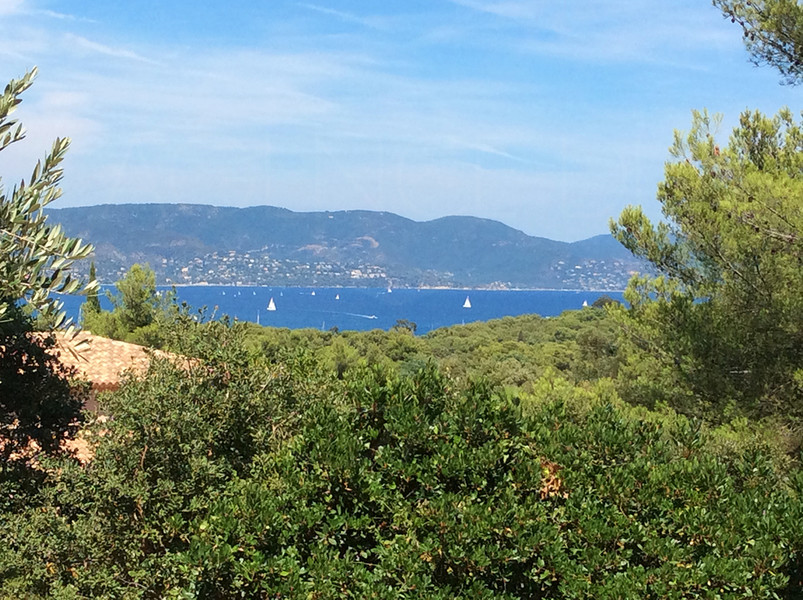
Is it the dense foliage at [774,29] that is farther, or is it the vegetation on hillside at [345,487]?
the dense foliage at [774,29]

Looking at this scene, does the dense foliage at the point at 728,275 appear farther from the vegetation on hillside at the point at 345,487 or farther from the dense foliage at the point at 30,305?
the dense foliage at the point at 30,305

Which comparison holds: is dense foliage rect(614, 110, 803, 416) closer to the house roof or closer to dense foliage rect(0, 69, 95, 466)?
dense foliage rect(0, 69, 95, 466)

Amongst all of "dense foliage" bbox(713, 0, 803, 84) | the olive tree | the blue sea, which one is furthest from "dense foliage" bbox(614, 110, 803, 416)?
the blue sea

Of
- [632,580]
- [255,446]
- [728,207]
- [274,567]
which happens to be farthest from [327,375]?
[728,207]

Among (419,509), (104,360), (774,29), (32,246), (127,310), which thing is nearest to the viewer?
(419,509)

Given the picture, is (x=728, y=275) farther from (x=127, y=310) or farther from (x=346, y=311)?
(x=346, y=311)

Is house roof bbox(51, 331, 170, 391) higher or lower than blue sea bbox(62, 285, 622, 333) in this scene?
higher

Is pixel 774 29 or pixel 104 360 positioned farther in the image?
pixel 104 360

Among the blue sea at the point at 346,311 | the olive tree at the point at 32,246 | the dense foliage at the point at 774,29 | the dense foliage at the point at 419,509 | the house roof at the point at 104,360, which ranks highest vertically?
the dense foliage at the point at 774,29

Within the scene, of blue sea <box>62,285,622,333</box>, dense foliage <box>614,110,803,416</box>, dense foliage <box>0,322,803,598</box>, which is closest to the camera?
dense foliage <box>0,322,803,598</box>

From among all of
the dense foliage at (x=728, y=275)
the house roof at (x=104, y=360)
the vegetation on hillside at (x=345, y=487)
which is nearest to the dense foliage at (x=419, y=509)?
the vegetation on hillside at (x=345, y=487)

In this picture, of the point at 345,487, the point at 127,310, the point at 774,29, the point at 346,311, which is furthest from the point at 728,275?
the point at 346,311

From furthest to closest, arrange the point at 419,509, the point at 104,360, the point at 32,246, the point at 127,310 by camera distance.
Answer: the point at 127,310 < the point at 104,360 < the point at 32,246 < the point at 419,509

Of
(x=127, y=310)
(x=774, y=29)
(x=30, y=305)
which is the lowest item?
(x=127, y=310)
